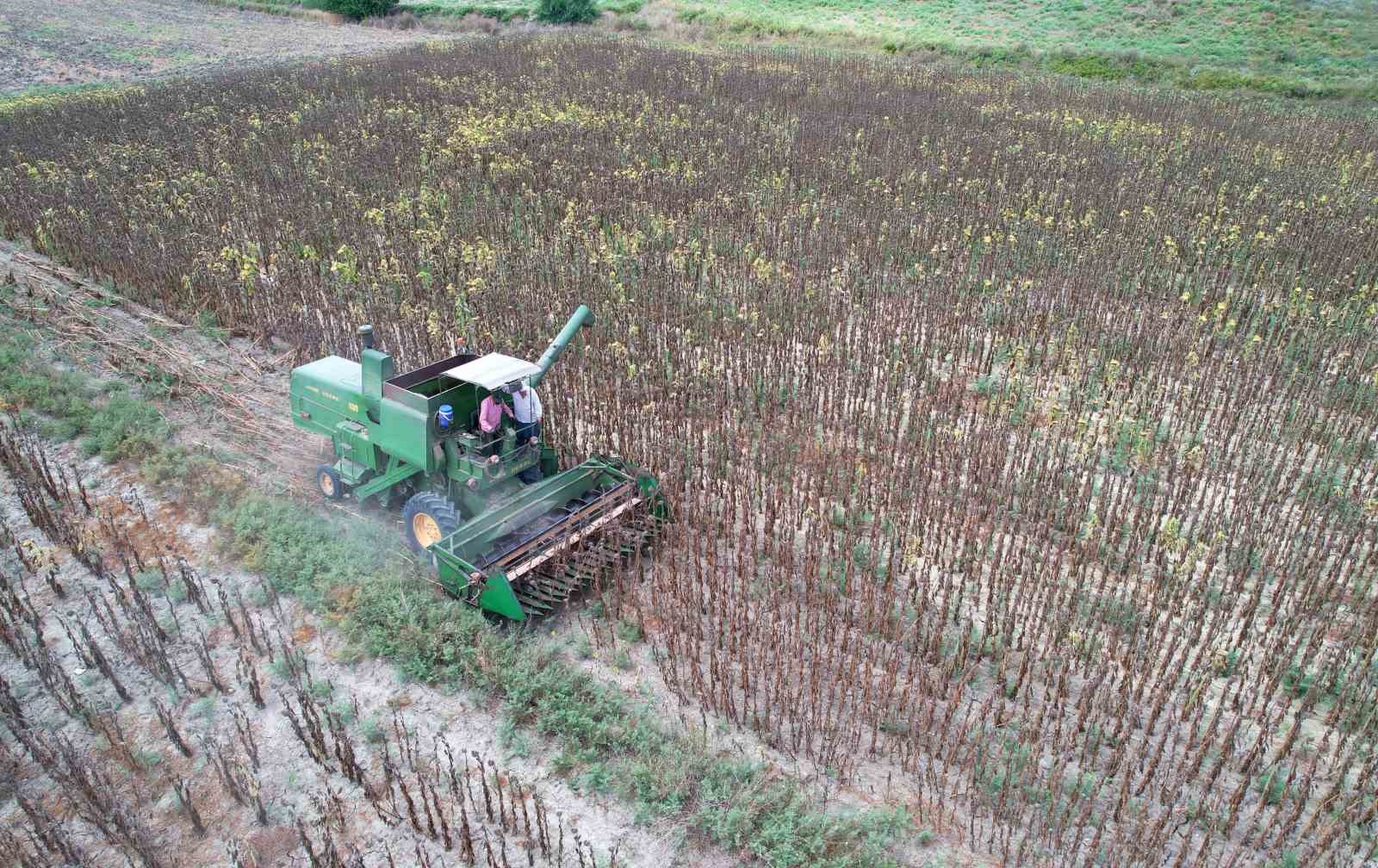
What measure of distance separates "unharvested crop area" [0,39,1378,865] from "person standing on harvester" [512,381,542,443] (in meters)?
1.51

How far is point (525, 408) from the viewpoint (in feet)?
22.8

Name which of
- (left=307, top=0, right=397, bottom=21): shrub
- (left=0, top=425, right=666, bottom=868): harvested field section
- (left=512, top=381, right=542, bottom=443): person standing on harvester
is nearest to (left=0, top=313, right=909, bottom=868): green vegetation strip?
(left=0, top=425, right=666, bottom=868): harvested field section

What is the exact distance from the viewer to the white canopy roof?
6570 mm

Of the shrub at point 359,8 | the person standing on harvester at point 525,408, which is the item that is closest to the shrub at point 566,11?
the shrub at point 359,8

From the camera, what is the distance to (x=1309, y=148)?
19.5 meters

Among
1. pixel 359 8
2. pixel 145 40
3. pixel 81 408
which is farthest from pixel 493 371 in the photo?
pixel 359 8

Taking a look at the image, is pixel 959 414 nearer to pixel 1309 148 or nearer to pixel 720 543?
pixel 720 543

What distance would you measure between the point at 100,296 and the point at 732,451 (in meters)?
9.49

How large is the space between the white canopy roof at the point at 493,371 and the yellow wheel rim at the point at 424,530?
1155 mm

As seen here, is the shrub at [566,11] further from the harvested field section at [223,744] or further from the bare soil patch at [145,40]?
the harvested field section at [223,744]

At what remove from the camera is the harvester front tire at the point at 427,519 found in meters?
6.77

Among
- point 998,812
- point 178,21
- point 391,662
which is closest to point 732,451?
point 391,662

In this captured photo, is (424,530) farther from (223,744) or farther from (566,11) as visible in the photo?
(566,11)

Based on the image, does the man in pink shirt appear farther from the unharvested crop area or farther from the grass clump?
the grass clump
